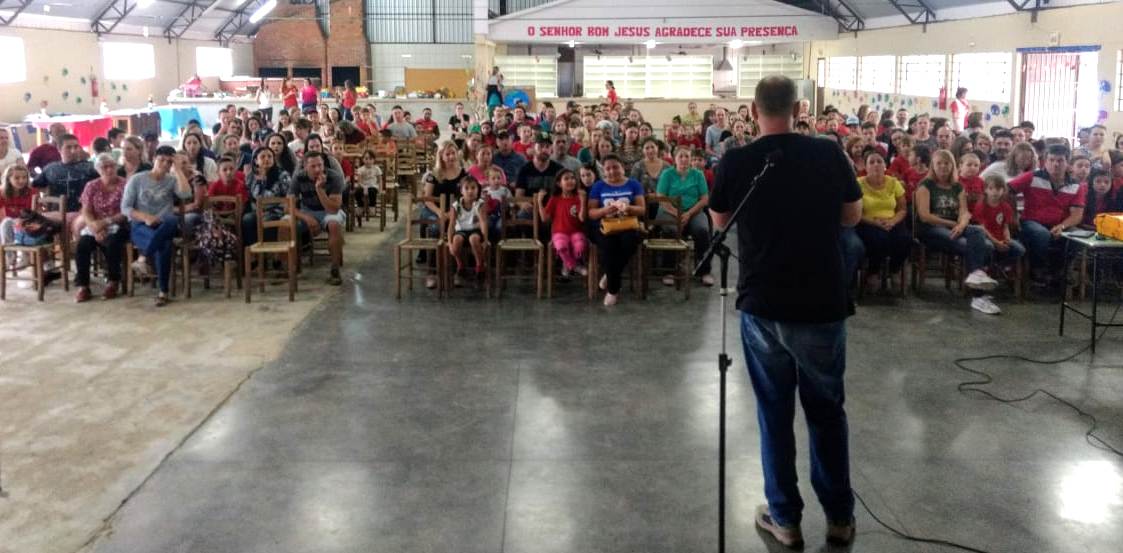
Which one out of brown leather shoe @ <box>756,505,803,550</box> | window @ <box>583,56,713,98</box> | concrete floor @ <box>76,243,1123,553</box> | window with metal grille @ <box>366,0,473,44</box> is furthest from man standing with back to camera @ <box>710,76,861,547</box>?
window with metal grille @ <box>366,0,473,44</box>

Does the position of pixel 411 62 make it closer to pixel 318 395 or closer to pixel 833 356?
pixel 318 395

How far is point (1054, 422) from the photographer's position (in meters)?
4.52

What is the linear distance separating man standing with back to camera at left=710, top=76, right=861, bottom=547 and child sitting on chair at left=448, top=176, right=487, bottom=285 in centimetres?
408

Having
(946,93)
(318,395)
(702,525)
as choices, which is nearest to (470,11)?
(946,93)

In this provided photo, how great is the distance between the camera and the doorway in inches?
448

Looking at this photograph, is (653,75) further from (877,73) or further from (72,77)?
(72,77)

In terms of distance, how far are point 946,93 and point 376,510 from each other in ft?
44.3

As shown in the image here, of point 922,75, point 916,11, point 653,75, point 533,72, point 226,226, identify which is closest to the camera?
point 226,226

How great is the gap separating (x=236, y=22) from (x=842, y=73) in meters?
16.3

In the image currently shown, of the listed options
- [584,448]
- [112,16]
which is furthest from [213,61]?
[584,448]

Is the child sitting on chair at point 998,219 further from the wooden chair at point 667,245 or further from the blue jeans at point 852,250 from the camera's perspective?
the wooden chair at point 667,245

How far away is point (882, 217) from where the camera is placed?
7.00 metres

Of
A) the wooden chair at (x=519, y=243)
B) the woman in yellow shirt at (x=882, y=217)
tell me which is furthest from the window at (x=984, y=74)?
the wooden chair at (x=519, y=243)

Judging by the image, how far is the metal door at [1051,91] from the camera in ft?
38.7
